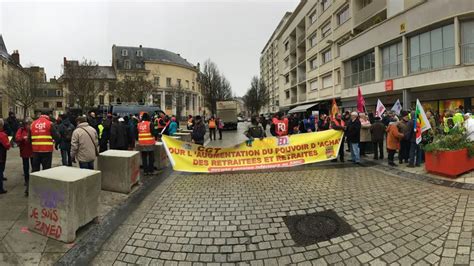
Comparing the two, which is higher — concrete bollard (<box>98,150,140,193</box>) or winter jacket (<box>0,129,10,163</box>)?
winter jacket (<box>0,129,10,163</box>)

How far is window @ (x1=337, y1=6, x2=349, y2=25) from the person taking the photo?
30219 mm

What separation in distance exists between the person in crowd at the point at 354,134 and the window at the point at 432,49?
1229 centimetres

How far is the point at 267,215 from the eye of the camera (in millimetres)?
4852

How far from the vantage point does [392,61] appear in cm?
2203

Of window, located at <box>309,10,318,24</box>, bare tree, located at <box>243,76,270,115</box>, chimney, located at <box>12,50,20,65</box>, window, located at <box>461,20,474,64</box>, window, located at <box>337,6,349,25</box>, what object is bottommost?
window, located at <box>461,20,474,64</box>

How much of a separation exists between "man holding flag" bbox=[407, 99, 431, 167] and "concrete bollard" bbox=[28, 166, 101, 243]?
875 cm

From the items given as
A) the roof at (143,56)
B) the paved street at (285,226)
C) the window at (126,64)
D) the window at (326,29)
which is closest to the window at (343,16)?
the window at (326,29)

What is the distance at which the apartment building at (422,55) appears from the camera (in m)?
16.5

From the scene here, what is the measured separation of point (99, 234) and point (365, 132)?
10.1m

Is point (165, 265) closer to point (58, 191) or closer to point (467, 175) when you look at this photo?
point (58, 191)

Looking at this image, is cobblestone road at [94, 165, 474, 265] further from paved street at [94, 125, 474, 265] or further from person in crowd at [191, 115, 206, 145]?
person in crowd at [191, 115, 206, 145]

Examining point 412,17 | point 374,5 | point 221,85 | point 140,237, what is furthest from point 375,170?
point 221,85

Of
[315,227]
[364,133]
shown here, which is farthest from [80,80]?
[315,227]

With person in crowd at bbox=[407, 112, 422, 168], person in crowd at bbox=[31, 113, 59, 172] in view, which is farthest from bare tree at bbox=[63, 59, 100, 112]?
person in crowd at bbox=[407, 112, 422, 168]
